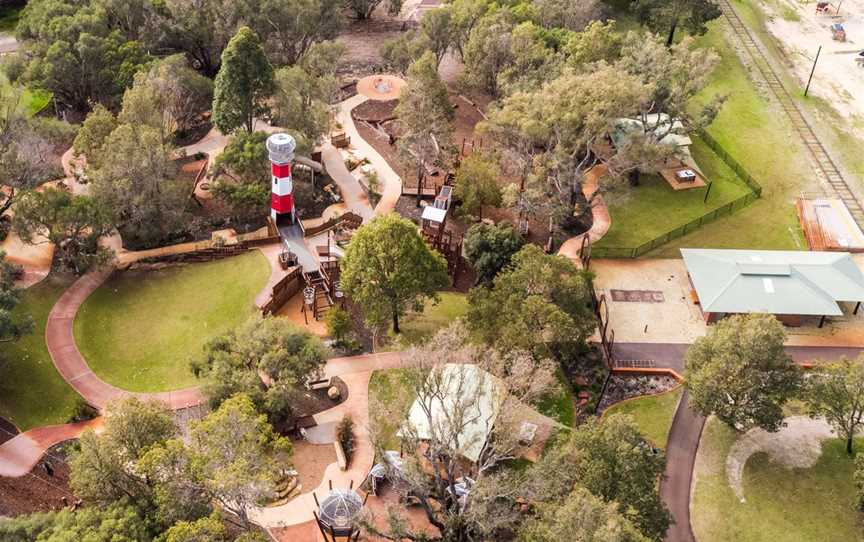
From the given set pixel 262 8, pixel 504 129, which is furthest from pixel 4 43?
pixel 504 129

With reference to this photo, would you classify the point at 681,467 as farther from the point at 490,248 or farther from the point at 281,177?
the point at 281,177

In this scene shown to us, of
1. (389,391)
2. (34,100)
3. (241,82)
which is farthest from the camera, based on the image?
(34,100)

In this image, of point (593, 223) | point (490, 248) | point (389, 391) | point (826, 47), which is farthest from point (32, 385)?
point (826, 47)

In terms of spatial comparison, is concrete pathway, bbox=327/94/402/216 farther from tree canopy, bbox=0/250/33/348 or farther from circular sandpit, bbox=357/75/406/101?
tree canopy, bbox=0/250/33/348

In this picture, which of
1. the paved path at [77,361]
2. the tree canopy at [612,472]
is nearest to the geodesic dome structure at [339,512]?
the tree canopy at [612,472]

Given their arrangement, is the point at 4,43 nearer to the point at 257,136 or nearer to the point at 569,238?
the point at 257,136

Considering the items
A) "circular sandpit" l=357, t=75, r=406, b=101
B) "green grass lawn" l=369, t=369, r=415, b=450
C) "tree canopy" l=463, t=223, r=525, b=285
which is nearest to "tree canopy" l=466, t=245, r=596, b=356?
"tree canopy" l=463, t=223, r=525, b=285
